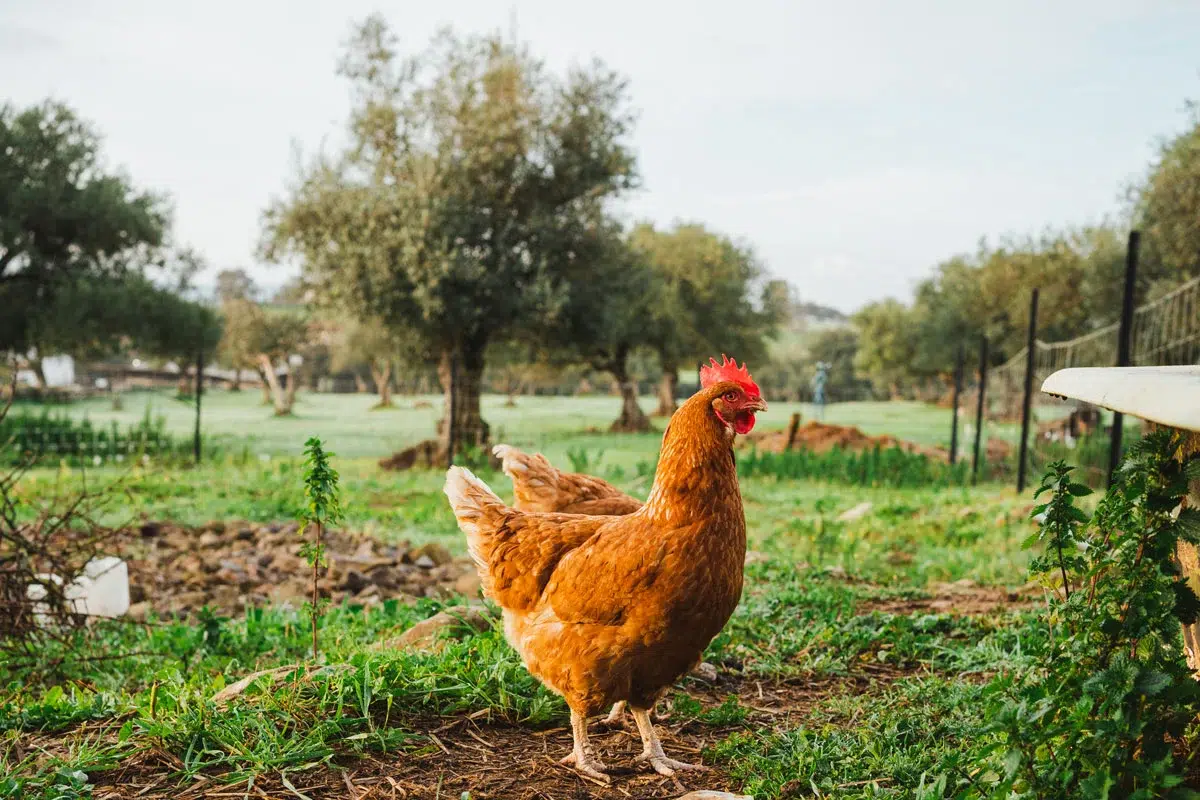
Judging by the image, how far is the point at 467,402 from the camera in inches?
670

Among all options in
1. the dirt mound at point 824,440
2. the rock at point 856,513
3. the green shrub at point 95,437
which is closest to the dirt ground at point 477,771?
the rock at point 856,513

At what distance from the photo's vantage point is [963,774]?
7.56 ft

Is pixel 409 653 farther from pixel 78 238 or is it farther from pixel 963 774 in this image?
pixel 78 238

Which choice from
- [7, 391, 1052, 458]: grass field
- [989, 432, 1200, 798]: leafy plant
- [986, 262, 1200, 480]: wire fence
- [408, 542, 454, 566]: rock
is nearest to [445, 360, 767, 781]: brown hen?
[989, 432, 1200, 798]: leafy plant

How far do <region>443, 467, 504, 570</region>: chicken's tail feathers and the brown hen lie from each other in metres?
0.37

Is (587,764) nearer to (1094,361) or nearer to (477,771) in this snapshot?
(477,771)

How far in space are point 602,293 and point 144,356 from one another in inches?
422

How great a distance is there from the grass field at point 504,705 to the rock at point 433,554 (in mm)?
1422

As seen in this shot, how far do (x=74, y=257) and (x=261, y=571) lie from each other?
1548 cm

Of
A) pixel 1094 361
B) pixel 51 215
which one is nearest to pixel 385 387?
pixel 51 215

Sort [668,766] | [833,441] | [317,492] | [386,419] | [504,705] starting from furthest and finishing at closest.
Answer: [386,419]
[833,441]
[317,492]
[504,705]
[668,766]

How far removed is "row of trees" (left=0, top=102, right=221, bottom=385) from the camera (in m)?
17.1

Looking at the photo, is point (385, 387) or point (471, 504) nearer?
point (471, 504)

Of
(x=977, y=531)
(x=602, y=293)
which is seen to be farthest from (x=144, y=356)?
(x=977, y=531)
